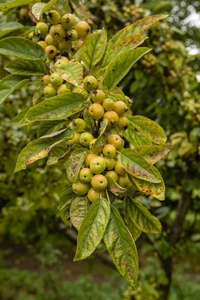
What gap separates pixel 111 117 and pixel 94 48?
8.6 inches

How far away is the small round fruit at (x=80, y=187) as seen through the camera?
2.23ft

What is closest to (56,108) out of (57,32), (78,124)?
(78,124)

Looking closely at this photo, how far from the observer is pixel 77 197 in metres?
0.71

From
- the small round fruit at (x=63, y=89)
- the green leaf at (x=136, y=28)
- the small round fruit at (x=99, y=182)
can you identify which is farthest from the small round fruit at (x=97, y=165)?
the green leaf at (x=136, y=28)

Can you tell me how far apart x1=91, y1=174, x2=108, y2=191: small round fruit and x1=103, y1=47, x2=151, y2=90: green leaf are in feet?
0.79

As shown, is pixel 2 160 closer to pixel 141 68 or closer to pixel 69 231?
pixel 69 231

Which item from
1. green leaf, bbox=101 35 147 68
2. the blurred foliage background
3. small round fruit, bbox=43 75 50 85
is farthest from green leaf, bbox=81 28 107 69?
the blurred foliage background

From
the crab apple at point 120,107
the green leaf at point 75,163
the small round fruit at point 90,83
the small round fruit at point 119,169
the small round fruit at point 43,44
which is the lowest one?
the small round fruit at point 119,169

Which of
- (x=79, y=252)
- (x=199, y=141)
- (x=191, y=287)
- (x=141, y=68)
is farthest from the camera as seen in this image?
(x=191, y=287)

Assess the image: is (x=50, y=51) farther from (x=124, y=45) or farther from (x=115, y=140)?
(x=115, y=140)

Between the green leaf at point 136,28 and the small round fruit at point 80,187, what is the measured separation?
0.38m

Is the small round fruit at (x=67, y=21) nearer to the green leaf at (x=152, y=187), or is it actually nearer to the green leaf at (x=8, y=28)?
the green leaf at (x=8, y=28)

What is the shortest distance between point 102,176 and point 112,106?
0.18 metres

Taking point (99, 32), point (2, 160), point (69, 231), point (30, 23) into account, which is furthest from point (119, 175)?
point (69, 231)
